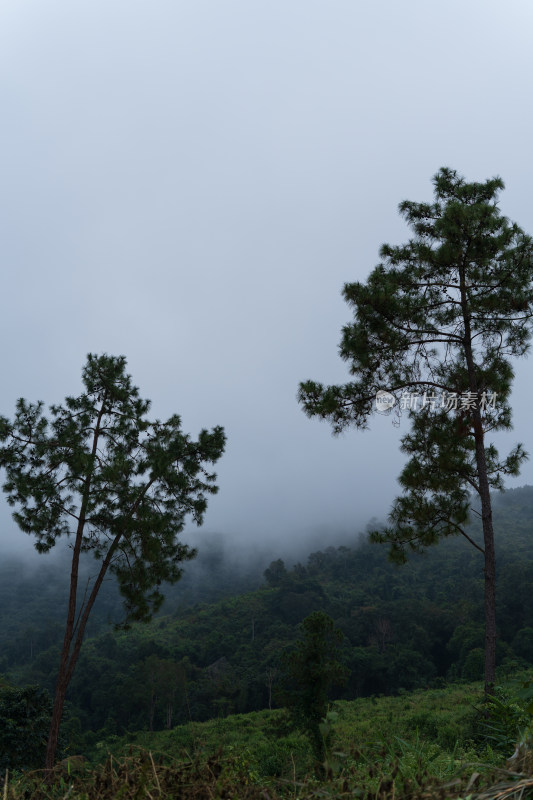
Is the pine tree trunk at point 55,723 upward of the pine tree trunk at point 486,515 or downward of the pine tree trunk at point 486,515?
downward

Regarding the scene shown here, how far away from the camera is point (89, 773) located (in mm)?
1615

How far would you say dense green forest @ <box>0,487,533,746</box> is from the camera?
135 feet

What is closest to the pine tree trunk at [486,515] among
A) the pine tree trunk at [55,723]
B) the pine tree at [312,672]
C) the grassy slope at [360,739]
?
the grassy slope at [360,739]

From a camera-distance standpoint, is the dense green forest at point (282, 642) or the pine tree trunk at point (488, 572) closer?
the pine tree trunk at point (488, 572)

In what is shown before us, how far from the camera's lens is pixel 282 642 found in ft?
170

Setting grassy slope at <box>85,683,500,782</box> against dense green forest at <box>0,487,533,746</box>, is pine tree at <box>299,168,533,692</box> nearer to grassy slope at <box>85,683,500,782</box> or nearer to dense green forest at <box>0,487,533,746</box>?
grassy slope at <box>85,683,500,782</box>

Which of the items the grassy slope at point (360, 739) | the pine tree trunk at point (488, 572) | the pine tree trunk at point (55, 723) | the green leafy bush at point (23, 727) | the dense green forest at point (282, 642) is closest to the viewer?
the grassy slope at point (360, 739)

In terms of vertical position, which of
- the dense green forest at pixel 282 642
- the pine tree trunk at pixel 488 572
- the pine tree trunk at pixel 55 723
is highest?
the pine tree trunk at pixel 488 572

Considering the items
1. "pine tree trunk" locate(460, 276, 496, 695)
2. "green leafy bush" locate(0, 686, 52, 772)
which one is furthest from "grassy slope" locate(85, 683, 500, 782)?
"green leafy bush" locate(0, 686, 52, 772)

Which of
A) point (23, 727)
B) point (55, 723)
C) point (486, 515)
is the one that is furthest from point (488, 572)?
point (23, 727)

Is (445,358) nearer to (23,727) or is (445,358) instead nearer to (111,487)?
(111,487)

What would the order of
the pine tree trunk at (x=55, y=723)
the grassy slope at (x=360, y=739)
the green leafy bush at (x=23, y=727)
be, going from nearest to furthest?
the grassy slope at (x=360, y=739), the pine tree trunk at (x=55, y=723), the green leafy bush at (x=23, y=727)

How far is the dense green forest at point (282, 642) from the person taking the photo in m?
41.3

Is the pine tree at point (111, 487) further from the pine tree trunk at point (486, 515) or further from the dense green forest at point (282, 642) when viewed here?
the dense green forest at point (282, 642)
